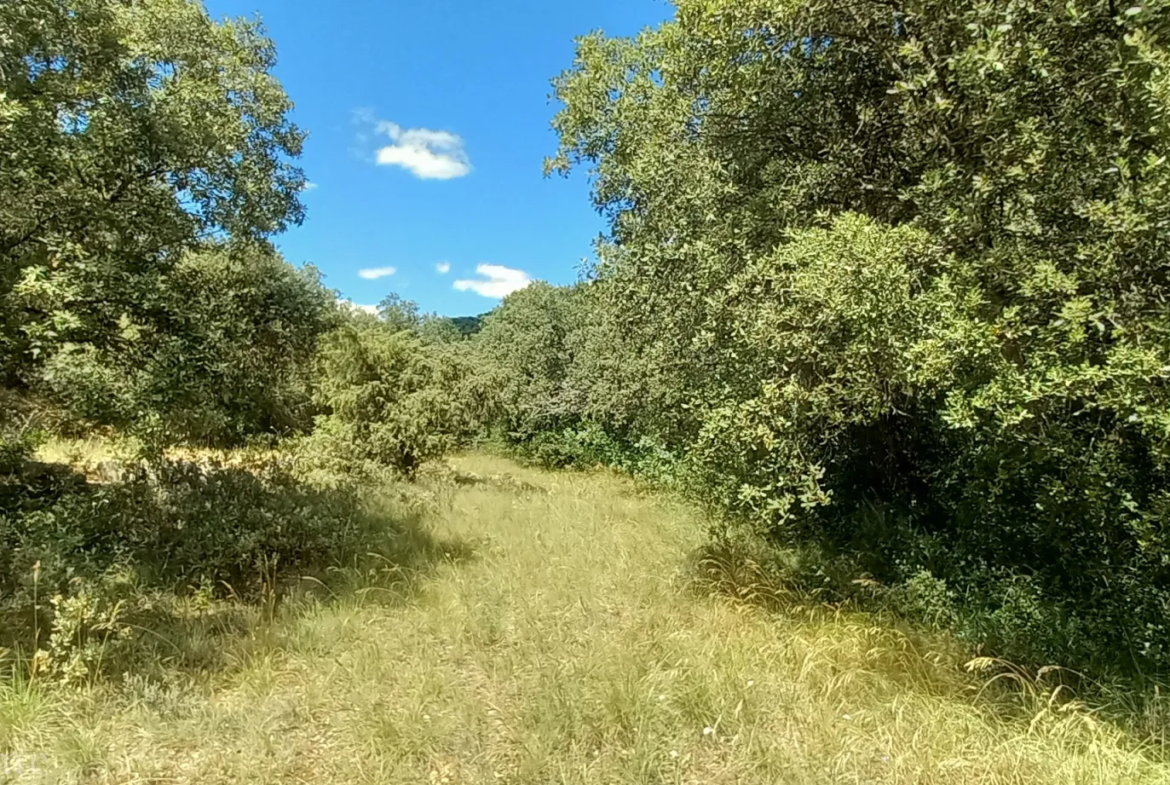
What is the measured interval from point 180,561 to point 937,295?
5.96 metres

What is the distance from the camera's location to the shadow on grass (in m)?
3.56

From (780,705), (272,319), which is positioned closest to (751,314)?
(780,705)

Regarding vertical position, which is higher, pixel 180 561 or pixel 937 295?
pixel 937 295

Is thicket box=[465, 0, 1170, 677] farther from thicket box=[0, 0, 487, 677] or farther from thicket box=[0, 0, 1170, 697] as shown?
thicket box=[0, 0, 487, 677]

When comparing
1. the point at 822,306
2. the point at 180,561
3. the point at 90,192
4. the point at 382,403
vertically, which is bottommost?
the point at 180,561

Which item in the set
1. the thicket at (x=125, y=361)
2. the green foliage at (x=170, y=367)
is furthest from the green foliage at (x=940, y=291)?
the thicket at (x=125, y=361)

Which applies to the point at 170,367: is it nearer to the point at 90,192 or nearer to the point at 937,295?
the point at 90,192

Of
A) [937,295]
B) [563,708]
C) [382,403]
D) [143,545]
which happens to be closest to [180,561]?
[143,545]

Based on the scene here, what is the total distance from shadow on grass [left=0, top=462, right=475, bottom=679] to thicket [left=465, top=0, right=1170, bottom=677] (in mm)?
3106

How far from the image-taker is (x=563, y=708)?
3.01m

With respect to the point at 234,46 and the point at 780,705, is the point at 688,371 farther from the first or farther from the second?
the point at 234,46

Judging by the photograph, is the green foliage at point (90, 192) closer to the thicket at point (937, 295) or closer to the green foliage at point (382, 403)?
the thicket at point (937, 295)

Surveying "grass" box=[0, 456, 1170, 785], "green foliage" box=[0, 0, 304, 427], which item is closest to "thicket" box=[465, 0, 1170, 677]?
"grass" box=[0, 456, 1170, 785]

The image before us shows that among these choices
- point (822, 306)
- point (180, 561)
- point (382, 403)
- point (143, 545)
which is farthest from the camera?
point (382, 403)
